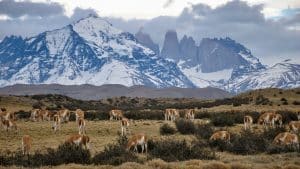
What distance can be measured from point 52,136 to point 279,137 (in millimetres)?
16132

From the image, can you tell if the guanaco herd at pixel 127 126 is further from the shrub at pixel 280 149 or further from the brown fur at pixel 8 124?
the shrub at pixel 280 149

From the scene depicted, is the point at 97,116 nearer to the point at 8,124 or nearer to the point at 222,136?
the point at 8,124

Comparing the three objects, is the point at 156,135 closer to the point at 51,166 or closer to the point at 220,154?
the point at 220,154

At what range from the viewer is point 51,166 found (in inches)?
911

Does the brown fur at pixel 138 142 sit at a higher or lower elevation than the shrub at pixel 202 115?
lower

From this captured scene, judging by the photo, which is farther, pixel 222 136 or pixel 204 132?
pixel 204 132

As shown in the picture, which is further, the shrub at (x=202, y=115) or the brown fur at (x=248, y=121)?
the shrub at (x=202, y=115)

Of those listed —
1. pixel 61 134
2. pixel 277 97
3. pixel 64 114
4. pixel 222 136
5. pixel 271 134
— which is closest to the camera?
pixel 222 136

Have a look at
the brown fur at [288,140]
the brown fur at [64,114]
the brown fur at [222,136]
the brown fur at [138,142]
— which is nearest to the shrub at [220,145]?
the brown fur at [222,136]

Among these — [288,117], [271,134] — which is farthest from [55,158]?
[288,117]

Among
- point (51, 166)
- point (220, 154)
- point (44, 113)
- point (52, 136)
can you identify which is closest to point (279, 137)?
point (220, 154)

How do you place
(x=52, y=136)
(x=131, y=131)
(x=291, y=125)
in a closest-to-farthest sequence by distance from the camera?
(x=291, y=125) → (x=52, y=136) → (x=131, y=131)

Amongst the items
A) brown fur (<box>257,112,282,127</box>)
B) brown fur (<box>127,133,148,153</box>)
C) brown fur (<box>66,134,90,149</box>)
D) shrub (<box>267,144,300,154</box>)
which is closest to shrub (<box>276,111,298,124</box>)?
brown fur (<box>257,112,282,127</box>)

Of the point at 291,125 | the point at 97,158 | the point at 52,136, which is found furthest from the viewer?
the point at 52,136
